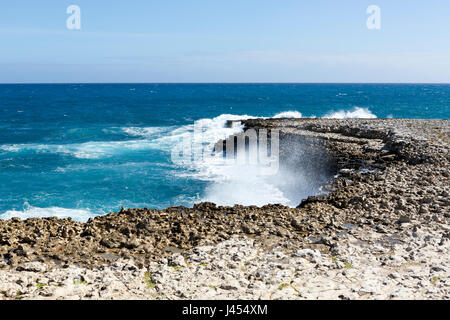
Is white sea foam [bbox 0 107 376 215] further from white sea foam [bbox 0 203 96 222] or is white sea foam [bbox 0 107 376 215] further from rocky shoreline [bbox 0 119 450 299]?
rocky shoreline [bbox 0 119 450 299]

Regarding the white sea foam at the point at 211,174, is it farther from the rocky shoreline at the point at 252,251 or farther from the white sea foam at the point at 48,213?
the rocky shoreline at the point at 252,251

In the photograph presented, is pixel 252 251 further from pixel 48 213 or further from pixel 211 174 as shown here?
pixel 211 174

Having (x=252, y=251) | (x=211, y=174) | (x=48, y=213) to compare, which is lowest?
(x=48, y=213)

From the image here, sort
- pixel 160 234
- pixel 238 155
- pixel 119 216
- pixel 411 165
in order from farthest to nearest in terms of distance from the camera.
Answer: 1. pixel 238 155
2. pixel 411 165
3. pixel 119 216
4. pixel 160 234

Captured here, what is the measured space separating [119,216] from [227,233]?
325cm

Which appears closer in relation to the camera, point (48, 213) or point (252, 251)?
point (252, 251)

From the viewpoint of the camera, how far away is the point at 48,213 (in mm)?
16500

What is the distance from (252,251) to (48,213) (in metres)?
11.2

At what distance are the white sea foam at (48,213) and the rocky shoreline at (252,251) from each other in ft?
19.2

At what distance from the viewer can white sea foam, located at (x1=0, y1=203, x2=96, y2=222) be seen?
16.1 m

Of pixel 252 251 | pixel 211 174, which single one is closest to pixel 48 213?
pixel 211 174
